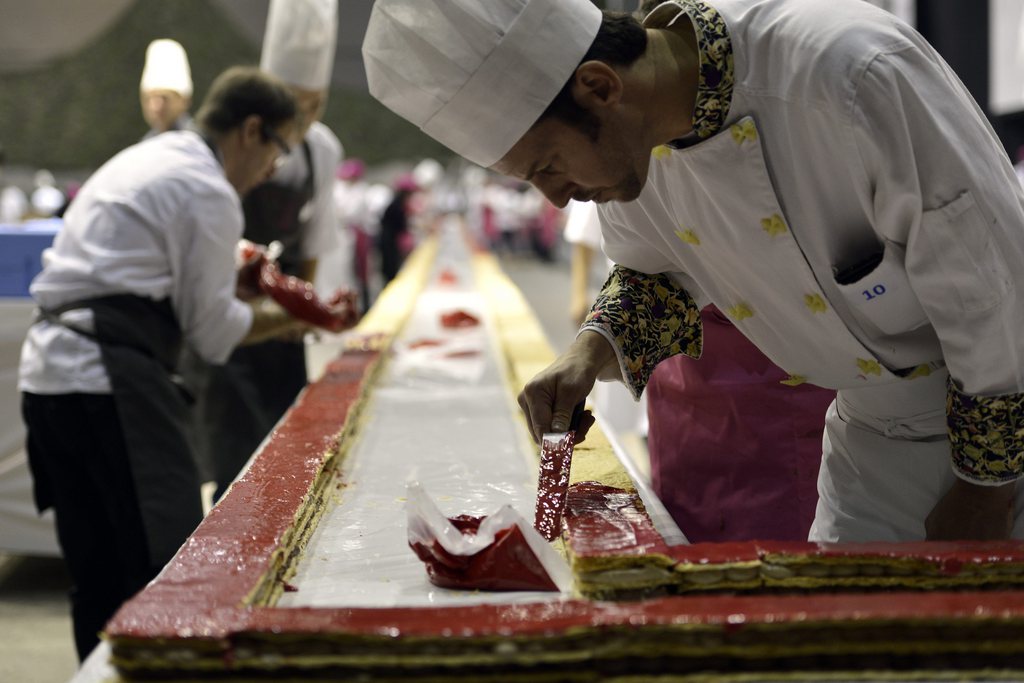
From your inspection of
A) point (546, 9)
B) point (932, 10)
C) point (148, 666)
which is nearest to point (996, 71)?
point (932, 10)

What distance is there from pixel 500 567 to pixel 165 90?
335 cm

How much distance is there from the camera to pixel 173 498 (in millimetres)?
2012

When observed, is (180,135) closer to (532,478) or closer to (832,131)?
(532,478)

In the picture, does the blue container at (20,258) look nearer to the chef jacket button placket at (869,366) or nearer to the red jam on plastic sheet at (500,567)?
the red jam on plastic sheet at (500,567)

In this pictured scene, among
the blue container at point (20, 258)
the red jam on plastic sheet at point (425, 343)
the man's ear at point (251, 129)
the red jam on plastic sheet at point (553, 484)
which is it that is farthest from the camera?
the red jam on plastic sheet at point (425, 343)

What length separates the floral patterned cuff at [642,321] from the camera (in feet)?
4.47

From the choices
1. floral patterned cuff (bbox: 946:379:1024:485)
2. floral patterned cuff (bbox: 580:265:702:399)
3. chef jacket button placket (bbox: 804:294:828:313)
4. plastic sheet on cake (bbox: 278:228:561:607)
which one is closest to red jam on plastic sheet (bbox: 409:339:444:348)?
plastic sheet on cake (bbox: 278:228:561:607)

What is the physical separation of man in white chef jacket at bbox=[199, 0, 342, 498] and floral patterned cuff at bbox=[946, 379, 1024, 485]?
7.27 ft

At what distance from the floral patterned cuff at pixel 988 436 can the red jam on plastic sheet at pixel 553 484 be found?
448mm

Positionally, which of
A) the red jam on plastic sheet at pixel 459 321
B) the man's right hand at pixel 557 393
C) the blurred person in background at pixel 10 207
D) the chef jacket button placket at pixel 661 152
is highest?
the chef jacket button placket at pixel 661 152

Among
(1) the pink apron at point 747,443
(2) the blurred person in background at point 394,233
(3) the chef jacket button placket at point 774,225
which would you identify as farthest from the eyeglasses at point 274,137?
(2) the blurred person in background at point 394,233

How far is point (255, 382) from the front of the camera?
10.3 feet

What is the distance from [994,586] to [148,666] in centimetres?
79

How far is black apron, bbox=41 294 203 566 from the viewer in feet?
6.49
